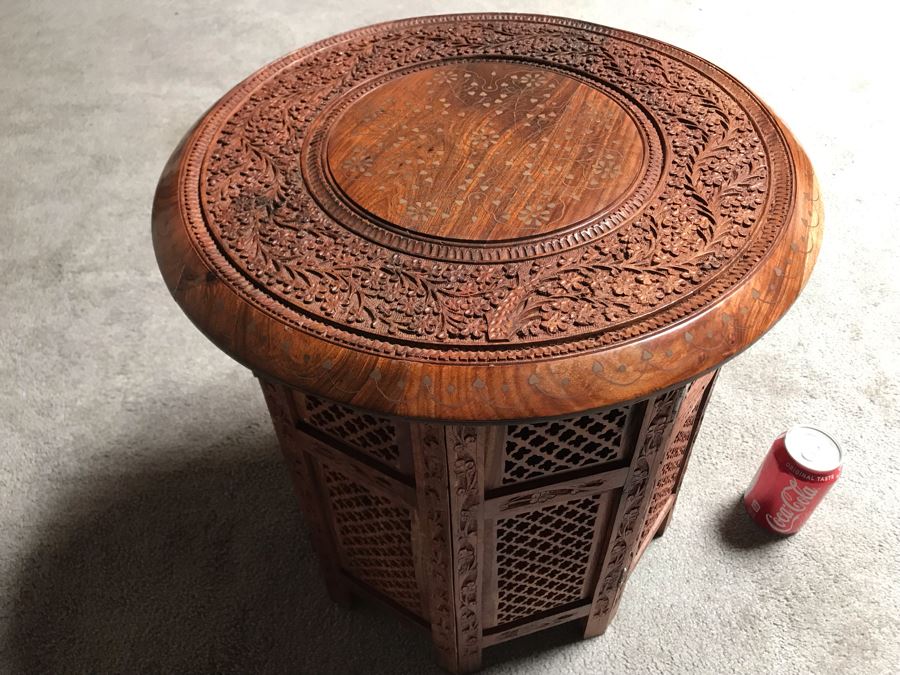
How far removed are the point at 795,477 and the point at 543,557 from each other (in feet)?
1.59

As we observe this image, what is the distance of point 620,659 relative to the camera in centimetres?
120

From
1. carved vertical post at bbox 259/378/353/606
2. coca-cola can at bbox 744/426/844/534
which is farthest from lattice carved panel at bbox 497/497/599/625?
coca-cola can at bbox 744/426/844/534

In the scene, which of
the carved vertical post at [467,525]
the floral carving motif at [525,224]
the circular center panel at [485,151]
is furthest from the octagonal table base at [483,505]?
the circular center panel at [485,151]

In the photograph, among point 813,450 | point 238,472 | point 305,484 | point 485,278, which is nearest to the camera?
point 485,278

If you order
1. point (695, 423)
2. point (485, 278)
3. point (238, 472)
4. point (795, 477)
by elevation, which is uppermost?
point (485, 278)

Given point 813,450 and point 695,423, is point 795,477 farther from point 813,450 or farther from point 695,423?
point 695,423

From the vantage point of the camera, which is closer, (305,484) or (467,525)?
(467,525)

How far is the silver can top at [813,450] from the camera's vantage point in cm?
120

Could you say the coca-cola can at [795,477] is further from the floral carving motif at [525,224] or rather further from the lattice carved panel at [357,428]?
the lattice carved panel at [357,428]

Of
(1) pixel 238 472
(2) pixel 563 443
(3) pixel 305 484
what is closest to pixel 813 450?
(2) pixel 563 443

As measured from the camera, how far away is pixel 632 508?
3.15ft

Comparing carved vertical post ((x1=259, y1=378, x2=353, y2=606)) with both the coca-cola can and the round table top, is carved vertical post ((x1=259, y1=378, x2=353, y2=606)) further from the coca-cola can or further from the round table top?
the coca-cola can

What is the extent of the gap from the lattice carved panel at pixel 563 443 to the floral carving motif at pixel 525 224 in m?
0.13

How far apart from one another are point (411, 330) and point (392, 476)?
0.23m
